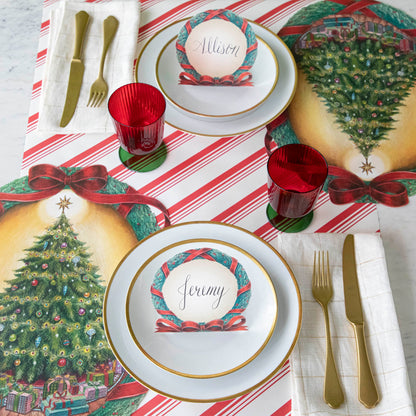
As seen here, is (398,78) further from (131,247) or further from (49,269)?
(49,269)

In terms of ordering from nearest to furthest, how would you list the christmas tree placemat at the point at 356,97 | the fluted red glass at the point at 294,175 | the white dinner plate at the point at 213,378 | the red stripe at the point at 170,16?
the white dinner plate at the point at 213,378 < the fluted red glass at the point at 294,175 < the christmas tree placemat at the point at 356,97 < the red stripe at the point at 170,16

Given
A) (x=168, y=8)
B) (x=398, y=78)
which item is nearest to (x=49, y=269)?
(x=168, y=8)

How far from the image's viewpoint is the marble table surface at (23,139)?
0.77m

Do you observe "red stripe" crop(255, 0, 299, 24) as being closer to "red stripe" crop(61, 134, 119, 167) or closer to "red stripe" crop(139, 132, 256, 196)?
"red stripe" crop(139, 132, 256, 196)

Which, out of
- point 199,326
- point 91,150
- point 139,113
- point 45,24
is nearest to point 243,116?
point 139,113

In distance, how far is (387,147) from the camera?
90 centimetres

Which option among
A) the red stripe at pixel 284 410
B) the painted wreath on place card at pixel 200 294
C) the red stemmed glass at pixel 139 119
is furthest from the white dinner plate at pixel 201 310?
the red stemmed glass at pixel 139 119

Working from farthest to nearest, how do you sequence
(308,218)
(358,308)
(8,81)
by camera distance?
(8,81) < (308,218) < (358,308)

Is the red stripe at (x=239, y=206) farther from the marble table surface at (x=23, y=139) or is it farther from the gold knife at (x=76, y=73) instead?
the gold knife at (x=76, y=73)

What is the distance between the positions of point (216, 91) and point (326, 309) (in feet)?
1.53

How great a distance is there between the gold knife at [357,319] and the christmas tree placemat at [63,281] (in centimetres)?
32

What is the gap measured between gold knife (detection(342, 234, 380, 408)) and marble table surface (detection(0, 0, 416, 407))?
8 centimetres

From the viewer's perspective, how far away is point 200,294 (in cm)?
69

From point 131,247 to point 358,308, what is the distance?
0.39 meters
